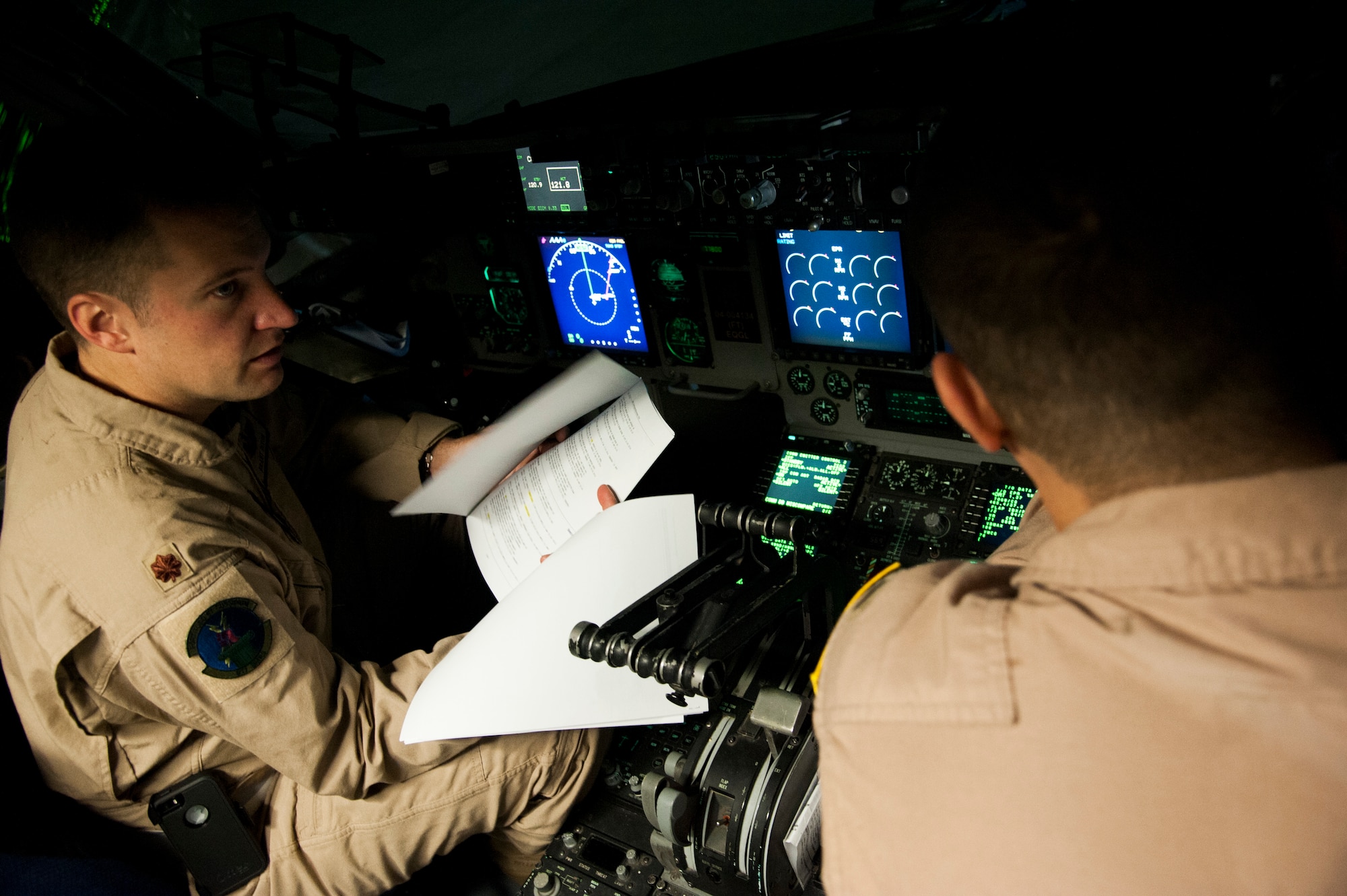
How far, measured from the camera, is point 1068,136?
631 mm

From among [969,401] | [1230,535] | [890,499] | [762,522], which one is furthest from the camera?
[890,499]

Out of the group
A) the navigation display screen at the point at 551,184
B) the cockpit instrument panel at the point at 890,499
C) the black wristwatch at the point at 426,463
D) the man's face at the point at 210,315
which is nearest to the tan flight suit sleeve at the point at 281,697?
the man's face at the point at 210,315

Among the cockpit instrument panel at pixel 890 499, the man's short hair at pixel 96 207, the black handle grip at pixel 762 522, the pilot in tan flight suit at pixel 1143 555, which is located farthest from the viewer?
the cockpit instrument panel at pixel 890 499

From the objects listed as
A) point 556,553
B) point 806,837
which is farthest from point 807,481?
point 806,837

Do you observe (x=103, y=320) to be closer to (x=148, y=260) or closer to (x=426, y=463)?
(x=148, y=260)

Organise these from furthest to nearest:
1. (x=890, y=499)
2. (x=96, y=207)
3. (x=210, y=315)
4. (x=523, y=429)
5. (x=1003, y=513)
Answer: (x=890, y=499), (x=1003, y=513), (x=523, y=429), (x=210, y=315), (x=96, y=207)

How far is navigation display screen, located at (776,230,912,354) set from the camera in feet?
5.31

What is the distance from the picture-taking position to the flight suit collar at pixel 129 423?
4.53ft

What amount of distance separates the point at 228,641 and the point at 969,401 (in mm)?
1058

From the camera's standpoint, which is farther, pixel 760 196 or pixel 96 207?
pixel 760 196

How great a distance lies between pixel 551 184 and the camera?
185 centimetres

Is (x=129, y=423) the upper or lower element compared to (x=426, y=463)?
upper

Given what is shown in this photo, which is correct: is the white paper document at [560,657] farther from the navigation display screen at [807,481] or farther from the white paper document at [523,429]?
the navigation display screen at [807,481]

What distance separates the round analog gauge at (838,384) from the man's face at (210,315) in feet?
3.42
